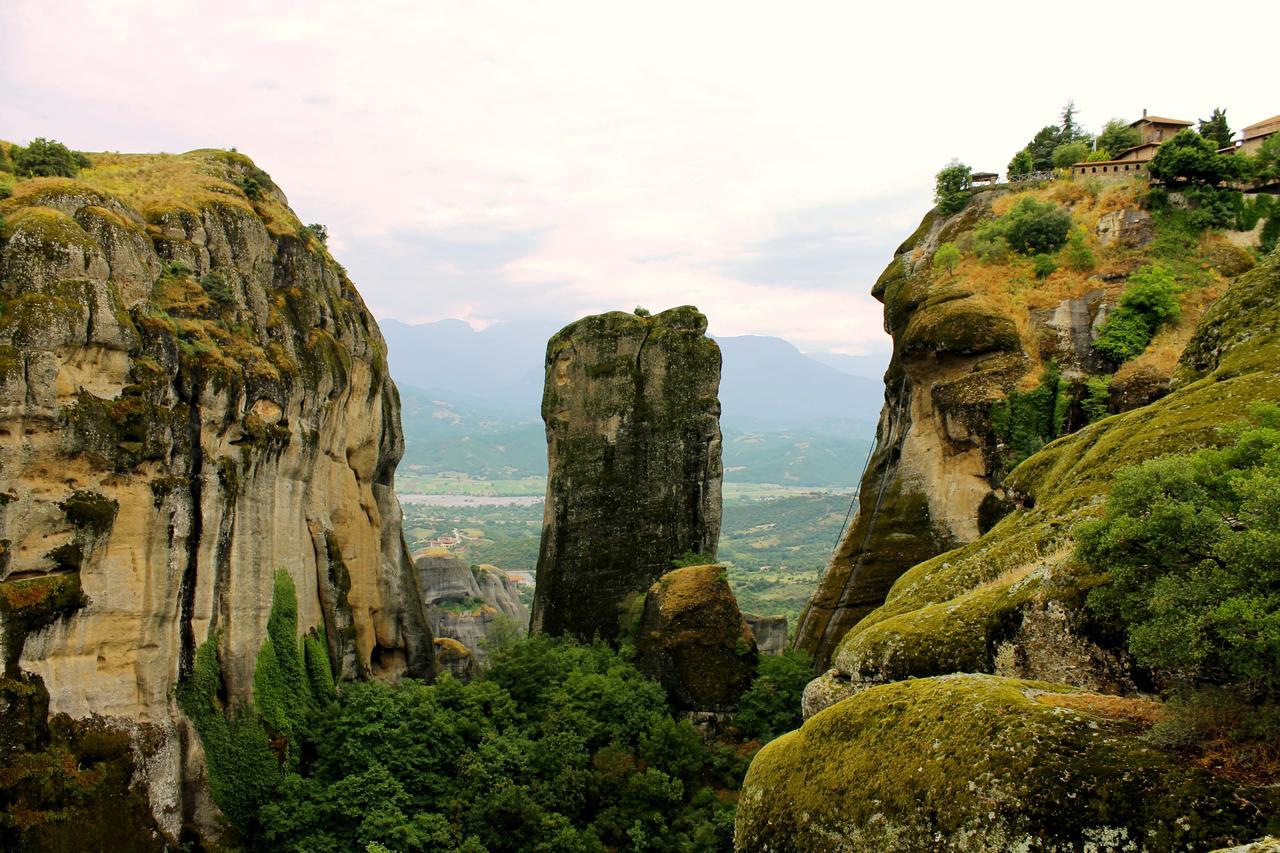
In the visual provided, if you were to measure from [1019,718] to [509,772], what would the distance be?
69.6ft

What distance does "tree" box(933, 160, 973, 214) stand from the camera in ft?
113

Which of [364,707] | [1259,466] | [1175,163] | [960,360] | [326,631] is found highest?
[1175,163]

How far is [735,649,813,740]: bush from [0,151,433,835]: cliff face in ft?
47.4

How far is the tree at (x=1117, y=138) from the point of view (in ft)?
123

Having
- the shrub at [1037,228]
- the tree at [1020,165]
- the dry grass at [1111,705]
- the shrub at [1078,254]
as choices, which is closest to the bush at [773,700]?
the shrub at [1078,254]

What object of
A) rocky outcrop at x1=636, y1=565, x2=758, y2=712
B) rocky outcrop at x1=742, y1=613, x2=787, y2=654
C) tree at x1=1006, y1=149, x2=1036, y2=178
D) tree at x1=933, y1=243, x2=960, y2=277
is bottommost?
rocky outcrop at x1=742, y1=613, x2=787, y2=654

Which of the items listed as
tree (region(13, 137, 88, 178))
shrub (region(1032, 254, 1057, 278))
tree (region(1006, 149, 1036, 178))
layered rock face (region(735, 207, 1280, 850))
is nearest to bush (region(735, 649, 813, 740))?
layered rock face (region(735, 207, 1280, 850))

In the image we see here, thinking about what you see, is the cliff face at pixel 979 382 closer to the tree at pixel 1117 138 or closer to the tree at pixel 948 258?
the tree at pixel 948 258

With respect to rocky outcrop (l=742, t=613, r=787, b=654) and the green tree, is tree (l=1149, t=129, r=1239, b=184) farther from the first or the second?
rocky outcrop (l=742, t=613, r=787, b=654)

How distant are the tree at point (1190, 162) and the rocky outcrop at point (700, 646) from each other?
71.4 ft

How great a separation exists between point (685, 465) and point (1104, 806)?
1183 inches

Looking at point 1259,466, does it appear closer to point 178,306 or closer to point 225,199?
point 178,306

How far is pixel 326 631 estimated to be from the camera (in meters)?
30.2

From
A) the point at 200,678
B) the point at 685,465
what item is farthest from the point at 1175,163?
the point at 200,678
